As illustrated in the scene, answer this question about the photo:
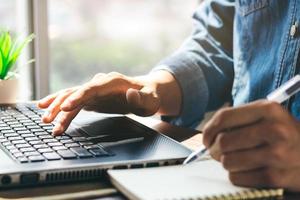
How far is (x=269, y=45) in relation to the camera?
1.04m

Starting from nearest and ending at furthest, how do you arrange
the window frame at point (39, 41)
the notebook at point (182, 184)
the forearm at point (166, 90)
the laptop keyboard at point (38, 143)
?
1. the notebook at point (182, 184)
2. the laptop keyboard at point (38, 143)
3. the forearm at point (166, 90)
4. the window frame at point (39, 41)

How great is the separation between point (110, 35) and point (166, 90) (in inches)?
21.1

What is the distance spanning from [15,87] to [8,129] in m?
0.34

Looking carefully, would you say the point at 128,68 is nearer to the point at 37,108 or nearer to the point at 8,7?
the point at 8,7

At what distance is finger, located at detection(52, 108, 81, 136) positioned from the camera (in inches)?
30.5

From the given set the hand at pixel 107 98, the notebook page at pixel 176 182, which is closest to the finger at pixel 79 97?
the hand at pixel 107 98

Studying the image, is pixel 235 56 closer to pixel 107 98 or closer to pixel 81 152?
pixel 107 98

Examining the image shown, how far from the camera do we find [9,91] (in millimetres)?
1112

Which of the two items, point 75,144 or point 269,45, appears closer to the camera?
point 75,144

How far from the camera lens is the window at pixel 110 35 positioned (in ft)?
4.83

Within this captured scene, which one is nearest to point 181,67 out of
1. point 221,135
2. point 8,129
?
point 8,129

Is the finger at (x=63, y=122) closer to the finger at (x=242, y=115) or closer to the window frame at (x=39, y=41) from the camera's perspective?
the finger at (x=242, y=115)

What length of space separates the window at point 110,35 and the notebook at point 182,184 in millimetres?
883

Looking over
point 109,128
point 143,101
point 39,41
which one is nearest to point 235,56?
point 143,101
